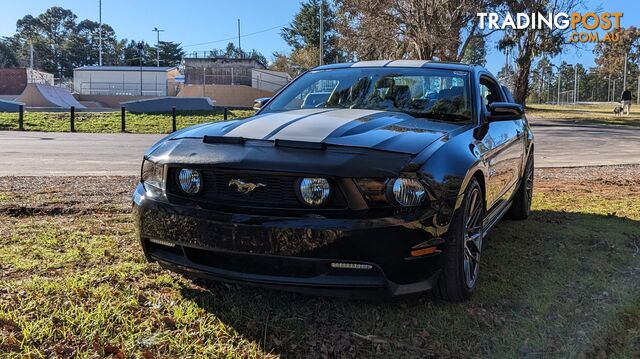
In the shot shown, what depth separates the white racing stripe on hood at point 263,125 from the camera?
119 inches

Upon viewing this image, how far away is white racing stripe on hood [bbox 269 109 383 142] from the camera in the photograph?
2.89 metres

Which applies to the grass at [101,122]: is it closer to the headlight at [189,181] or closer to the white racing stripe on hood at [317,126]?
the white racing stripe on hood at [317,126]

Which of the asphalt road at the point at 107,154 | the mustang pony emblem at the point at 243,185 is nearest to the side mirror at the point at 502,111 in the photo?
the mustang pony emblem at the point at 243,185

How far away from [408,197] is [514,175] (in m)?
2.61

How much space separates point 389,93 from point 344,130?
4.06ft

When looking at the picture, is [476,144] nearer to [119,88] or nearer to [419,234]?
[419,234]

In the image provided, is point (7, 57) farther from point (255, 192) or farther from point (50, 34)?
point (255, 192)

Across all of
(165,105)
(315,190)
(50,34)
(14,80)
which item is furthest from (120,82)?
(50,34)

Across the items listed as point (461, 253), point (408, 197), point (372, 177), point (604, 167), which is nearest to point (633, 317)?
point (461, 253)

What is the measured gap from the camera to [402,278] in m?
2.67

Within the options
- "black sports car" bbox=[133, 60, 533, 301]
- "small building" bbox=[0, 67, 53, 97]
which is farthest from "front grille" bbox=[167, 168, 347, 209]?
"small building" bbox=[0, 67, 53, 97]

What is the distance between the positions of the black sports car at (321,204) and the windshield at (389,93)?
0.48m

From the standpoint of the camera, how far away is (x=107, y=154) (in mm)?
11406

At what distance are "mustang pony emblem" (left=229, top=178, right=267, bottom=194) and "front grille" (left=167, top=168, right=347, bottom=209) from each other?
0.03 feet
